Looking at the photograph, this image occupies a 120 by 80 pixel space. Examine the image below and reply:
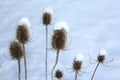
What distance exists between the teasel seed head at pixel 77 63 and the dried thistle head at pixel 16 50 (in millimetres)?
2468

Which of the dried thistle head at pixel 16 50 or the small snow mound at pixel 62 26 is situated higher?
the small snow mound at pixel 62 26

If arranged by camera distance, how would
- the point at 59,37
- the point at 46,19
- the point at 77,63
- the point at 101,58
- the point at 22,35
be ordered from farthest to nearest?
the point at 101,58 → the point at 46,19 → the point at 77,63 → the point at 22,35 → the point at 59,37

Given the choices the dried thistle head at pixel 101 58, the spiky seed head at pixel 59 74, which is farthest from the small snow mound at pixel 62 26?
the spiky seed head at pixel 59 74

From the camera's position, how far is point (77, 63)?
10.8 metres

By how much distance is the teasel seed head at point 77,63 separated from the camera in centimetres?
1060

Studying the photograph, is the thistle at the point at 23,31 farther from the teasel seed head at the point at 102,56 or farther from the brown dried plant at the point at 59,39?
the teasel seed head at the point at 102,56

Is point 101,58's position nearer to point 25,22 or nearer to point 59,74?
point 59,74

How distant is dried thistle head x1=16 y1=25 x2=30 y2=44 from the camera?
863 centimetres

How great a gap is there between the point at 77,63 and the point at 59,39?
9.33 feet

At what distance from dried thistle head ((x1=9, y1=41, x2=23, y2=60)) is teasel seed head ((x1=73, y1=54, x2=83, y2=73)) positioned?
2.47 metres

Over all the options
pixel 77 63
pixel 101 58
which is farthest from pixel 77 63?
pixel 101 58

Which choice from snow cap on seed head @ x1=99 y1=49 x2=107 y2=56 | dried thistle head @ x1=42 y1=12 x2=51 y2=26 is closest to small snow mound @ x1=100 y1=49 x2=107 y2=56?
snow cap on seed head @ x1=99 y1=49 x2=107 y2=56

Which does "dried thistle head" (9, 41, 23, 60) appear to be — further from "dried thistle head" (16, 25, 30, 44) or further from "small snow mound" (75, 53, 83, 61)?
"small snow mound" (75, 53, 83, 61)

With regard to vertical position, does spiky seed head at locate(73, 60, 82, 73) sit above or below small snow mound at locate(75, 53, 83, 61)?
below
